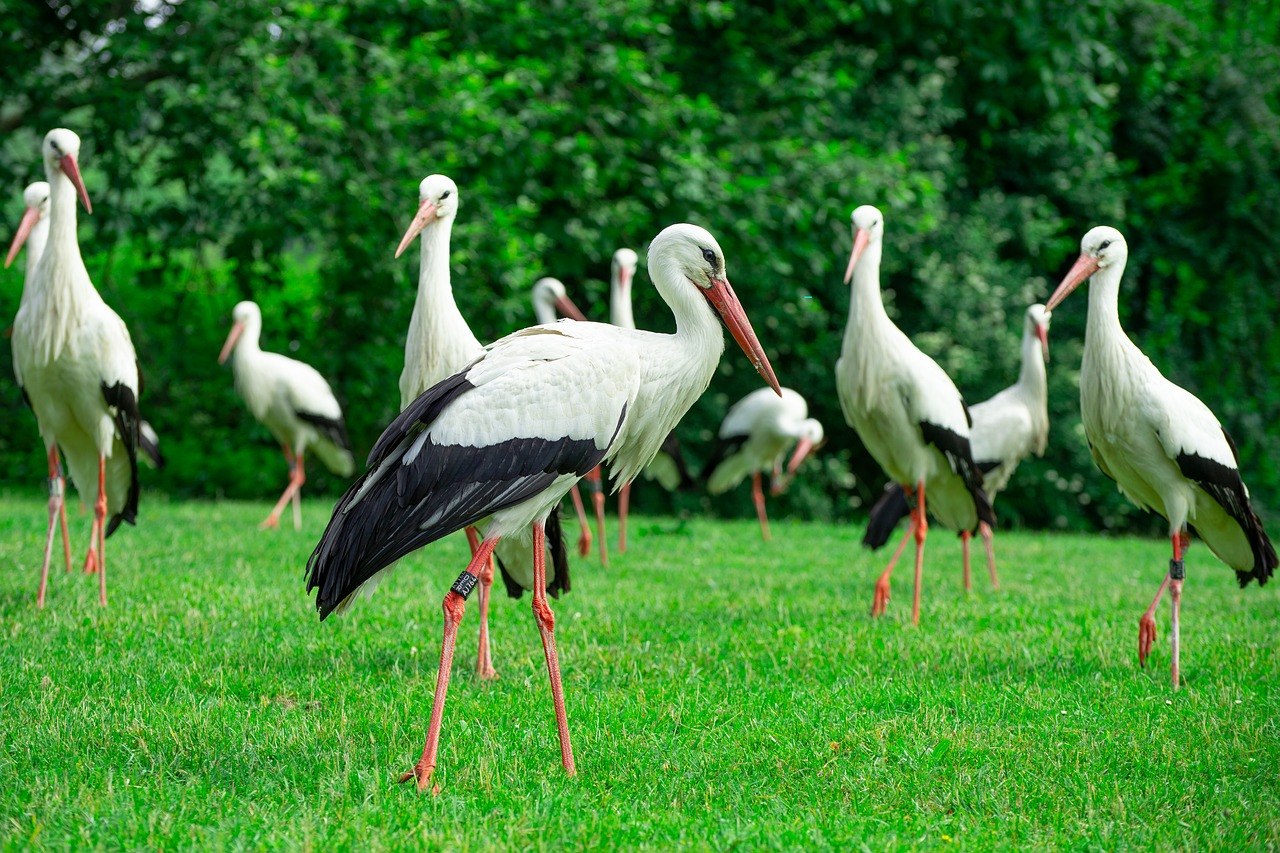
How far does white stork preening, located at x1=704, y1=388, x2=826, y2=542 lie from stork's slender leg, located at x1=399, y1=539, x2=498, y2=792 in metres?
7.63

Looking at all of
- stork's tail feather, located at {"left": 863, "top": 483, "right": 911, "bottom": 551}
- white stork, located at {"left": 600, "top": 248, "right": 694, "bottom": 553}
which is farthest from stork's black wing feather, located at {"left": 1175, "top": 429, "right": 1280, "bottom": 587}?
white stork, located at {"left": 600, "top": 248, "right": 694, "bottom": 553}

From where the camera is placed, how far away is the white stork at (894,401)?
6875 mm

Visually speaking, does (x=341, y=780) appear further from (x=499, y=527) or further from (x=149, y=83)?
(x=149, y=83)

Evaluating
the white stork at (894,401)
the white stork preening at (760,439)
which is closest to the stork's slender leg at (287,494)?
the white stork preening at (760,439)

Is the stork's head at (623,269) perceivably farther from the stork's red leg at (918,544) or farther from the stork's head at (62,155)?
the stork's head at (62,155)

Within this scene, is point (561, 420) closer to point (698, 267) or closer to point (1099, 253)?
point (698, 267)

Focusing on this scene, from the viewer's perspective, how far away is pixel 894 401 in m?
6.89

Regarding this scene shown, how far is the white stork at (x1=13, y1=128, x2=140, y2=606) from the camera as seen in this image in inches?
245

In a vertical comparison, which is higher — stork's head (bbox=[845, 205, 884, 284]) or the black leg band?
stork's head (bbox=[845, 205, 884, 284])

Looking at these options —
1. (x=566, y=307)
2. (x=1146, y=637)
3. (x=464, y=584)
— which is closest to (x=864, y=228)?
(x=1146, y=637)

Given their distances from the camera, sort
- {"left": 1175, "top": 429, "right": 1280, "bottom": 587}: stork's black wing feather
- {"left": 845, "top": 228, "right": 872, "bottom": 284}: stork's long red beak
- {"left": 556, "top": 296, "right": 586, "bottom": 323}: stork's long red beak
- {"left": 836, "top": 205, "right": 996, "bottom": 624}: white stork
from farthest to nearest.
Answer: {"left": 556, "top": 296, "right": 586, "bottom": 323}: stork's long red beak → {"left": 845, "top": 228, "right": 872, "bottom": 284}: stork's long red beak → {"left": 836, "top": 205, "right": 996, "bottom": 624}: white stork → {"left": 1175, "top": 429, "right": 1280, "bottom": 587}: stork's black wing feather

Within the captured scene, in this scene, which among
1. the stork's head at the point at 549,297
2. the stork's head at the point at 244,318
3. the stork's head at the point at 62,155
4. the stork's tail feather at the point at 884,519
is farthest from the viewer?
the stork's head at the point at 244,318

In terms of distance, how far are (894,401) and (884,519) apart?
199 cm

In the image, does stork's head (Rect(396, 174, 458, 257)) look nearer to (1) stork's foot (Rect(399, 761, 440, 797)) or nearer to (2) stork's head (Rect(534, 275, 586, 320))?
(1) stork's foot (Rect(399, 761, 440, 797))
